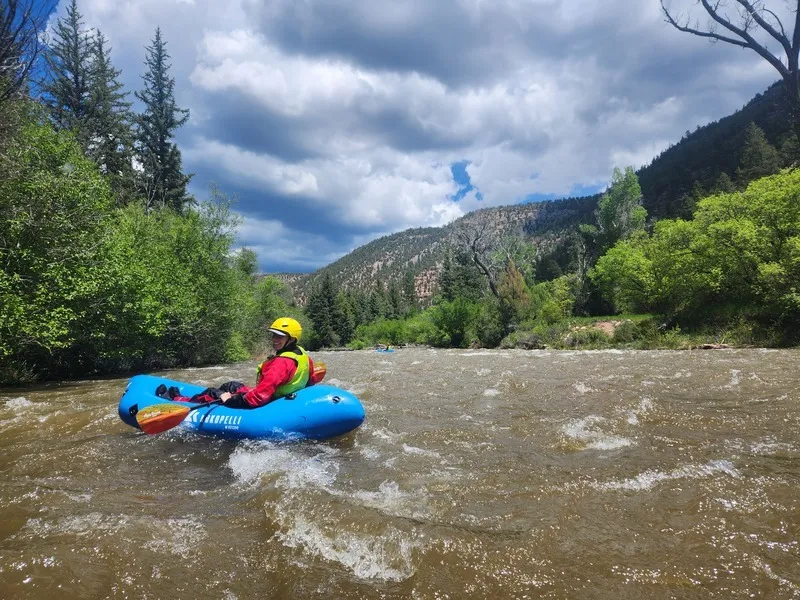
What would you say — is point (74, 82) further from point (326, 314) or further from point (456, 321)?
point (326, 314)

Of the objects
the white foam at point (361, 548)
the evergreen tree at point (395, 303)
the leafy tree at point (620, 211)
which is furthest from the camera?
the evergreen tree at point (395, 303)

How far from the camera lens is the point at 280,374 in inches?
242

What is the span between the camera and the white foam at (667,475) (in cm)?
361

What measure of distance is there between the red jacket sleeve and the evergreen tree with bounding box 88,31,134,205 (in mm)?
21343

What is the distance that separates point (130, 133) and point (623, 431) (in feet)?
97.6

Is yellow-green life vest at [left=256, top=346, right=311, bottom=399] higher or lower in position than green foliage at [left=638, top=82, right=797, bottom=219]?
lower

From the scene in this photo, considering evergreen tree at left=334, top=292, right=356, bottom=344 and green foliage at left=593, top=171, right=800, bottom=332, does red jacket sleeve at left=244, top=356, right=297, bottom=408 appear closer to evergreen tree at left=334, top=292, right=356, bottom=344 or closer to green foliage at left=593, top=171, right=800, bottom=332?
green foliage at left=593, top=171, right=800, bottom=332

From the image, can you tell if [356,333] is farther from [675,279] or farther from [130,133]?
[675,279]

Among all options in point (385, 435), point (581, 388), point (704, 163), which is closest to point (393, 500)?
point (385, 435)

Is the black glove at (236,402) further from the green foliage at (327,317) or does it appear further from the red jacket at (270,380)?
the green foliage at (327,317)

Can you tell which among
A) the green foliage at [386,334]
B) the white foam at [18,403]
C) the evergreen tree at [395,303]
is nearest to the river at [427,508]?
the white foam at [18,403]

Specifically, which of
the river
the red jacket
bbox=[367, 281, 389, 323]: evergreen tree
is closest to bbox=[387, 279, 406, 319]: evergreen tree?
bbox=[367, 281, 389, 323]: evergreen tree

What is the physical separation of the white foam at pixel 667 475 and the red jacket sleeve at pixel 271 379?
4.18 metres

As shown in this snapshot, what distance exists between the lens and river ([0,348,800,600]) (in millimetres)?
2410
